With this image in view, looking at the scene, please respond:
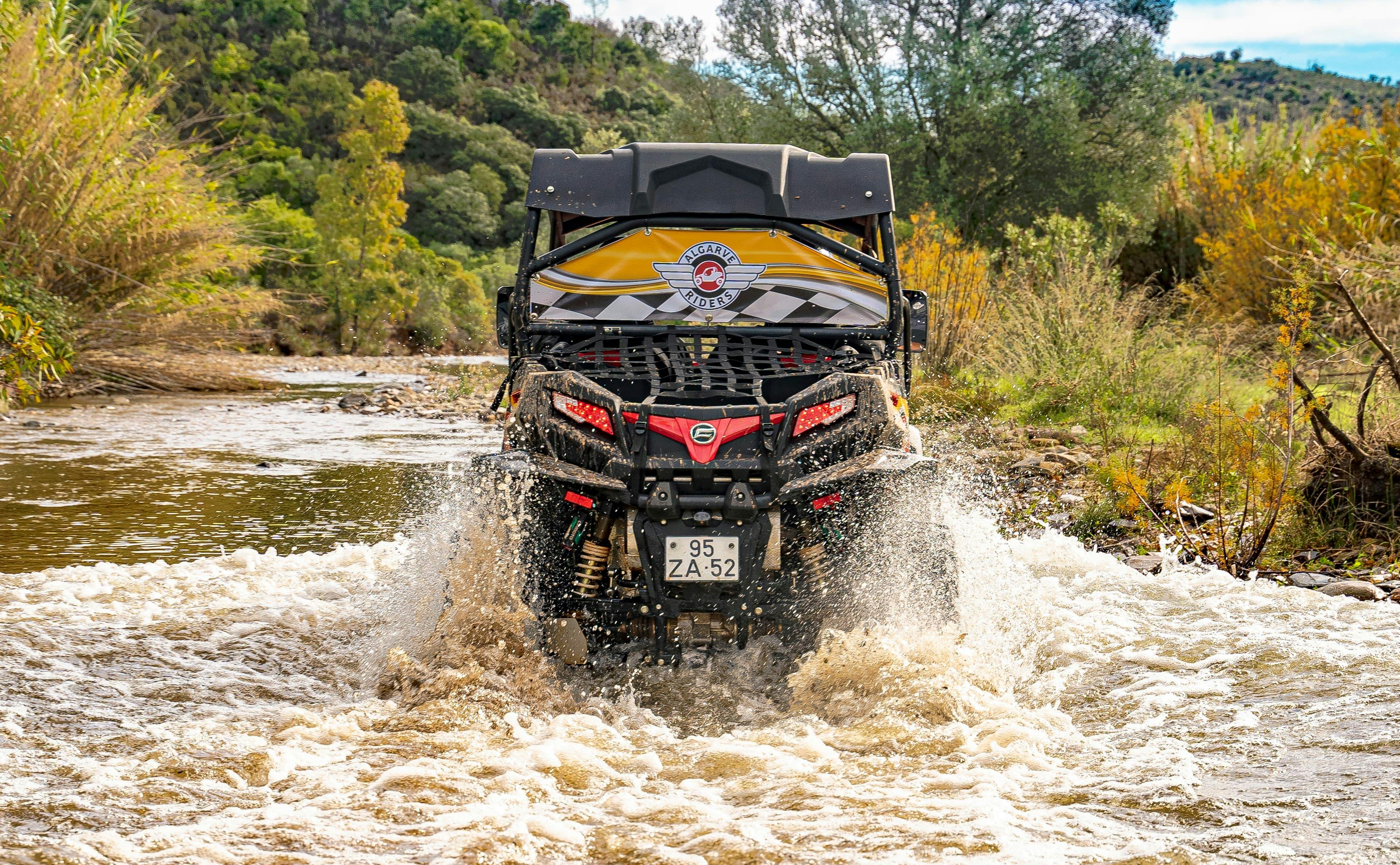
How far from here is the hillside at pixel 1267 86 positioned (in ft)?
204

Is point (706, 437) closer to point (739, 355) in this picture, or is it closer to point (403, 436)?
point (739, 355)

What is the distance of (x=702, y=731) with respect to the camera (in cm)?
448

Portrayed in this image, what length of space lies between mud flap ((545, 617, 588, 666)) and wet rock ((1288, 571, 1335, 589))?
14.0 feet

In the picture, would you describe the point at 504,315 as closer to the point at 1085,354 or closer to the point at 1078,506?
the point at 1078,506

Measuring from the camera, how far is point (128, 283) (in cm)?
1738

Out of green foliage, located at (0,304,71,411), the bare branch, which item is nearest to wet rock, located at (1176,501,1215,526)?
the bare branch

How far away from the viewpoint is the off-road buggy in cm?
452

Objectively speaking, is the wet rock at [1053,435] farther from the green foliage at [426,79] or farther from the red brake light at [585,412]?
the green foliage at [426,79]

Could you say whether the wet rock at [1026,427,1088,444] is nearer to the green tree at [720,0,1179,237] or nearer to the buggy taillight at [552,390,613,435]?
the buggy taillight at [552,390,613,435]

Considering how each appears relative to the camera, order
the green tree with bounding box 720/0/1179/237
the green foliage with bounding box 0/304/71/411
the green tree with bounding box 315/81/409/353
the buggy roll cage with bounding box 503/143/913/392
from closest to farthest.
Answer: the buggy roll cage with bounding box 503/143/913/392 → the green foliage with bounding box 0/304/71/411 → the green tree with bounding box 720/0/1179/237 → the green tree with bounding box 315/81/409/353

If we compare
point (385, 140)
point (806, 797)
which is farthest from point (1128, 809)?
point (385, 140)

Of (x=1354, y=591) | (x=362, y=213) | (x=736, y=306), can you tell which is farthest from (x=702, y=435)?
(x=362, y=213)

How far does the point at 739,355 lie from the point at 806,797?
2237mm

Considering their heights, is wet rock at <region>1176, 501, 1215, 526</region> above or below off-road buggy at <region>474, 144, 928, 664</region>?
below
